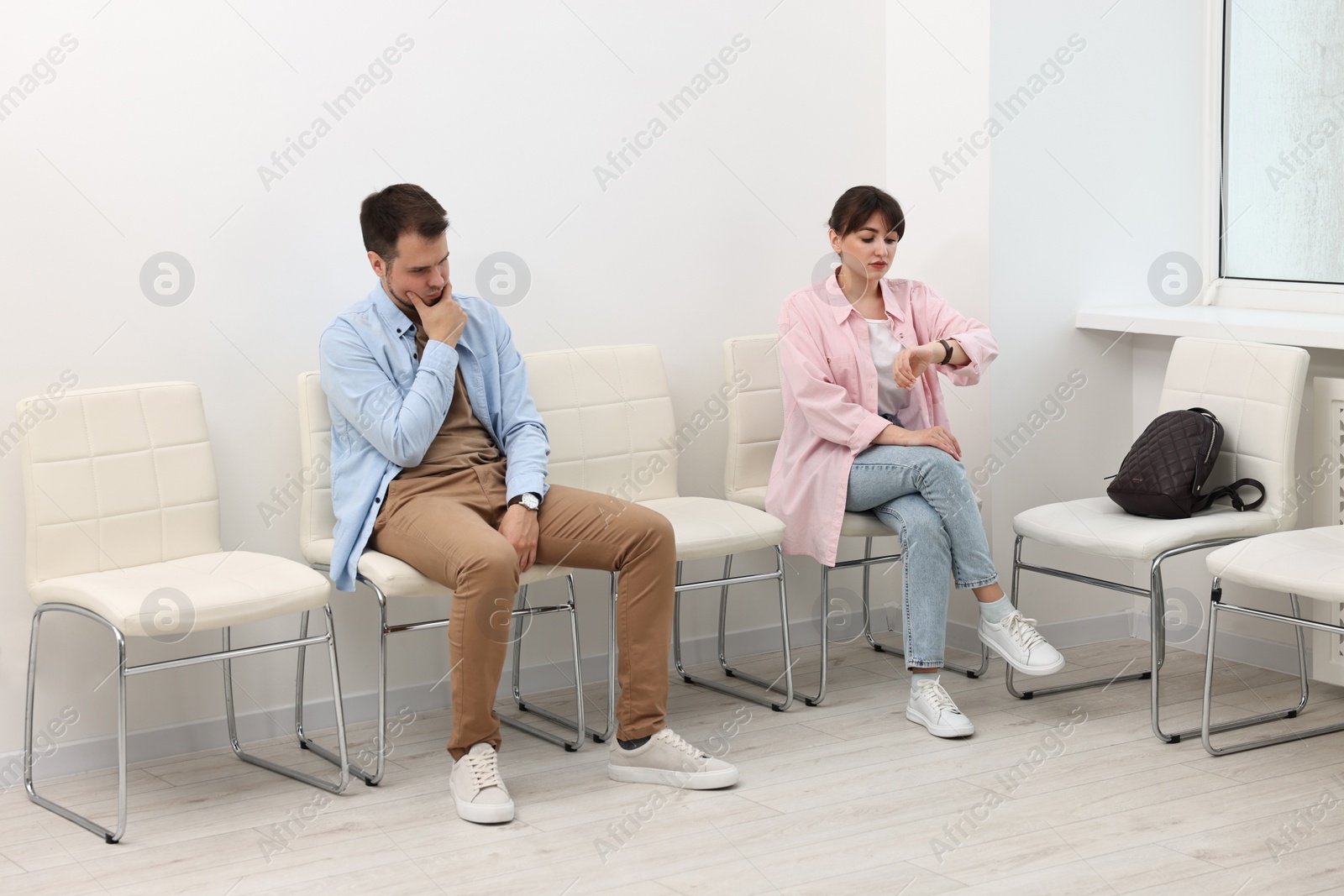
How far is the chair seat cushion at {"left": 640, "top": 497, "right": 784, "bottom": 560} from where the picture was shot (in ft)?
10.1

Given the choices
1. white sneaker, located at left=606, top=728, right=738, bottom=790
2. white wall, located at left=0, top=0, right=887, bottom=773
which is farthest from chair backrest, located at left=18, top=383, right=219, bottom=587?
white sneaker, located at left=606, top=728, right=738, bottom=790

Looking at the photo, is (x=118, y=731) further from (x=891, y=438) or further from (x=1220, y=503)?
(x=1220, y=503)

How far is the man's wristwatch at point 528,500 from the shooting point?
113 inches

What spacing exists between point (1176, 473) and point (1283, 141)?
1.15 metres

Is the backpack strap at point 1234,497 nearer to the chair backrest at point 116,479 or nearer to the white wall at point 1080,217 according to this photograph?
the white wall at point 1080,217

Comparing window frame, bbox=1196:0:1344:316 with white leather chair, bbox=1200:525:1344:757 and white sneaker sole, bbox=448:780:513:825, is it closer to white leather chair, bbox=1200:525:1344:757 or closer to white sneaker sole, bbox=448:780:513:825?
white leather chair, bbox=1200:525:1344:757

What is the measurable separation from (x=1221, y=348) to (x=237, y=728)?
8.11ft

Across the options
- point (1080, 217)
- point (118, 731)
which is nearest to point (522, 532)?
point (118, 731)

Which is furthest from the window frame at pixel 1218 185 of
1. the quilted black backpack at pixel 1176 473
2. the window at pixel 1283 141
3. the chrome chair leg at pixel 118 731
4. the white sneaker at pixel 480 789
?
the chrome chair leg at pixel 118 731

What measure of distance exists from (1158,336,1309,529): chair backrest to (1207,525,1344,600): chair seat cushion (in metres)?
0.23

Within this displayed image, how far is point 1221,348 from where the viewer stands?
3.26 m

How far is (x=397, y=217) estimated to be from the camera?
2834 mm

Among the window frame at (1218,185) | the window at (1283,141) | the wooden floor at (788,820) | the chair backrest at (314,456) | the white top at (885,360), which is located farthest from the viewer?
the window frame at (1218,185)

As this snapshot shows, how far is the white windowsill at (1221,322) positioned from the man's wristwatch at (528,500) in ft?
5.50
